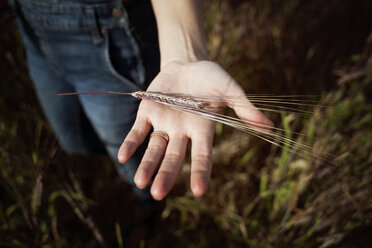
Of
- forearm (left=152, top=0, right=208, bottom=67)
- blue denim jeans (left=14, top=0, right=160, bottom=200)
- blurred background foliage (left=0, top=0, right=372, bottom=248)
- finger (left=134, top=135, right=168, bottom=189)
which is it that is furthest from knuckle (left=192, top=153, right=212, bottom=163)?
blurred background foliage (left=0, top=0, right=372, bottom=248)

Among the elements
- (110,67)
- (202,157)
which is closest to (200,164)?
(202,157)

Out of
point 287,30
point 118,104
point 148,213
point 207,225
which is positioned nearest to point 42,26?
point 118,104

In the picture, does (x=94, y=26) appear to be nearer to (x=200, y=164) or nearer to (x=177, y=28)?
(x=177, y=28)

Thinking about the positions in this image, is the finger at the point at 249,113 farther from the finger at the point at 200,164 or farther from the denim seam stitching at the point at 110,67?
the denim seam stitching at the point at 110,67

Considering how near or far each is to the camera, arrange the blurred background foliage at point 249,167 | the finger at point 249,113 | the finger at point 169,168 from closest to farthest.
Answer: the finger at point 169,168 → the finger at point 249,113 → the blurred background foliage at point 249,167

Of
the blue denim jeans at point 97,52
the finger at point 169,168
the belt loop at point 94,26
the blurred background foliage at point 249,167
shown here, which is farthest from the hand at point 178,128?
the blurred background foliage at point 249,167

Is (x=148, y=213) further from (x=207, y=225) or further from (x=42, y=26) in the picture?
(x=42, y=26)

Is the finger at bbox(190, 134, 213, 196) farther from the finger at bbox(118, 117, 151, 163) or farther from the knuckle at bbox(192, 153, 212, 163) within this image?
the finger at bbox(118, 117, 151, 163)
